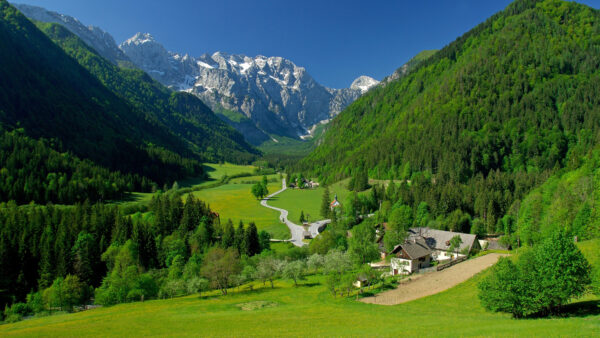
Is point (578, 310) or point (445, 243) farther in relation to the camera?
point (445, 243)

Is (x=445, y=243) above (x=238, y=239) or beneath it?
above

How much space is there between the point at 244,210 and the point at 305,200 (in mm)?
32890

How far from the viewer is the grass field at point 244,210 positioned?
4482 inches

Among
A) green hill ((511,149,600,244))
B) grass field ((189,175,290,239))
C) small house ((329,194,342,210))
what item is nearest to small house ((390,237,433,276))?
green hill ((511,149,600,244))

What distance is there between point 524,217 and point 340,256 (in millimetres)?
50841

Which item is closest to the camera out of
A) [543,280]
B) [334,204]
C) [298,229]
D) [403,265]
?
[543,280]

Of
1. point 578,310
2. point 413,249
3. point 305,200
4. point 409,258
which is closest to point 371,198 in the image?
point 305,200

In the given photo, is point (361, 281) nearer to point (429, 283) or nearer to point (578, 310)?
point (429, 283)

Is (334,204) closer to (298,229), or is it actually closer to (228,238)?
(298,229)

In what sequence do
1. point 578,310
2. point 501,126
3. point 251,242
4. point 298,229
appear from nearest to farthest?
point 578,310, point 251,242, point 298,229, point 501,126

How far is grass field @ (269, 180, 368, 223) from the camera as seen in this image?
135m

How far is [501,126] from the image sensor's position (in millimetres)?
158125

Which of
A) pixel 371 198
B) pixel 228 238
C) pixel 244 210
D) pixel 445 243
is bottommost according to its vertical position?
pixel 228 238

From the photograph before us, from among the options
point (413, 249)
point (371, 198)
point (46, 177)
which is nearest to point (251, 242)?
point (413, 249)
